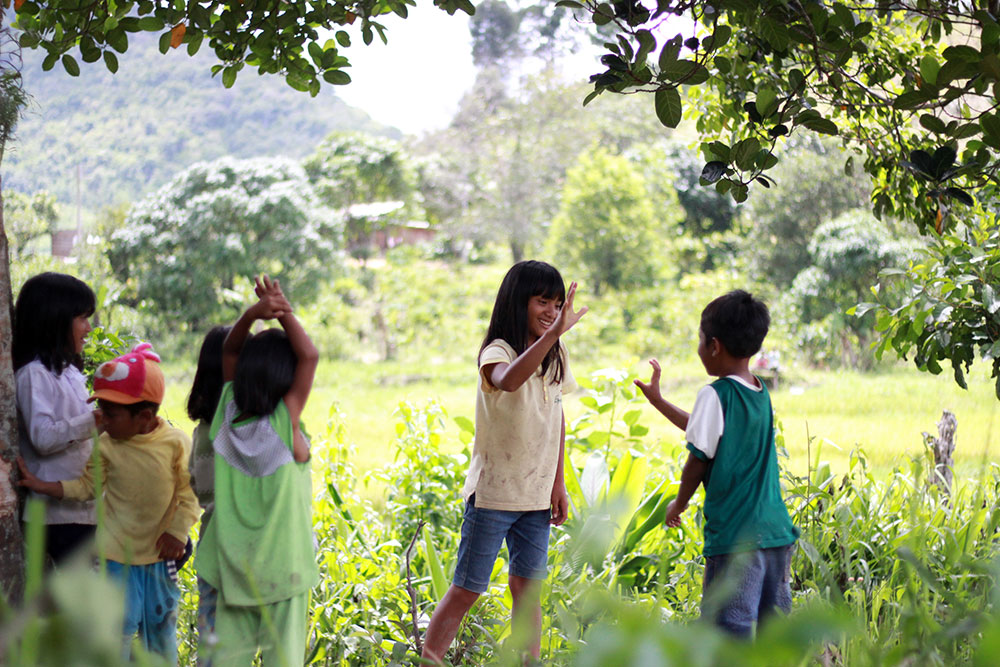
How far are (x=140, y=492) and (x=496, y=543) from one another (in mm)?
807

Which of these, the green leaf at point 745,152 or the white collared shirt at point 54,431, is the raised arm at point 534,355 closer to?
the green leaf at point 745,152

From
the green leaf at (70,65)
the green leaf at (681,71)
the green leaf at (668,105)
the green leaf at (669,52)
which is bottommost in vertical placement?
the green leaf at (668,105)

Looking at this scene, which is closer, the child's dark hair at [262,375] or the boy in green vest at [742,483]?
the child's dark hair at [262,375]

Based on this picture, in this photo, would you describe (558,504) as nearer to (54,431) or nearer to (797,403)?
(54,431)

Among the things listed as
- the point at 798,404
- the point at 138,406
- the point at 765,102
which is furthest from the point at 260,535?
the point at 798,404

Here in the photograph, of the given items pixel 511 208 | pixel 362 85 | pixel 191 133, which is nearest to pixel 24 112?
pixel 511 208

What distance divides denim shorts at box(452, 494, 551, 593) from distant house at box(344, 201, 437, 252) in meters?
12.7

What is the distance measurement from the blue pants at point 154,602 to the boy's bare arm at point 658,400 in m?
1.17

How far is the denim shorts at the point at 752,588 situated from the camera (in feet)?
5.68

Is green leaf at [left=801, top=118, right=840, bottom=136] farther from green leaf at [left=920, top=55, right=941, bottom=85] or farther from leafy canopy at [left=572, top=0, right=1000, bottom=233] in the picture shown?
green leaf at [left=920, top=55, right=941, bottom=85]

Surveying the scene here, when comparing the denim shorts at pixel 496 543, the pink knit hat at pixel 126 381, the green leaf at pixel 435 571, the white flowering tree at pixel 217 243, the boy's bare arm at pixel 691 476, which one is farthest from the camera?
the white flowering tree at pixel 217 243

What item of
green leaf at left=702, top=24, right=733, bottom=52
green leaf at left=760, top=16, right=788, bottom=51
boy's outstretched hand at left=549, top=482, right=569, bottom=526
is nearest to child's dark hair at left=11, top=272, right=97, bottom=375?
boy's outstretched hand at left=549, top=482, right=569, bottom=526

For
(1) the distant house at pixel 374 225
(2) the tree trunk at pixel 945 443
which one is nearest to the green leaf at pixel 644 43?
(2) the tree trunk at pixel 945 443

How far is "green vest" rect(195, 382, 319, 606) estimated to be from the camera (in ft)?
5.41
